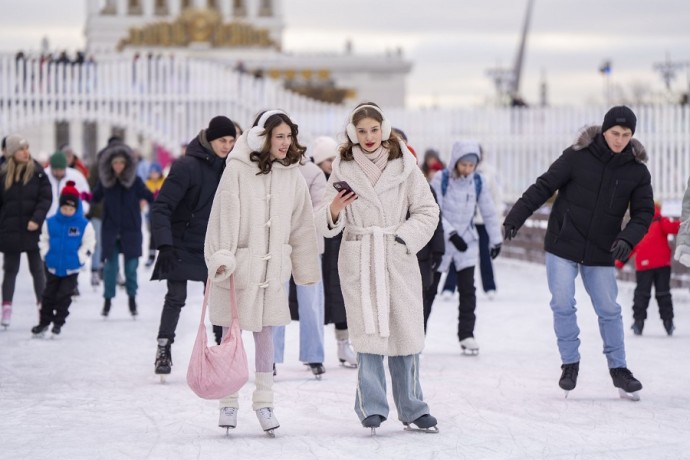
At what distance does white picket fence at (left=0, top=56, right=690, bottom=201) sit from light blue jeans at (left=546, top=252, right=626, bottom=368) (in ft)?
95.4

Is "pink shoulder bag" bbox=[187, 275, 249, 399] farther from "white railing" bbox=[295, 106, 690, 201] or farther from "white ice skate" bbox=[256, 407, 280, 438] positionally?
"white railing" bbox=[295, 106, 690, 201]

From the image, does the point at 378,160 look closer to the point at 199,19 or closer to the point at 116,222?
the point at 116,222

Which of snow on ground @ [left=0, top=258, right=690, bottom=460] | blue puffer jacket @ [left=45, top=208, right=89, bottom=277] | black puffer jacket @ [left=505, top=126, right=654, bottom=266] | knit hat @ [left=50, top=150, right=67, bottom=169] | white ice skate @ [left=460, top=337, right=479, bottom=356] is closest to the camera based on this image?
snow on ground @ [left=0, top=258, right=690, bottom=460]

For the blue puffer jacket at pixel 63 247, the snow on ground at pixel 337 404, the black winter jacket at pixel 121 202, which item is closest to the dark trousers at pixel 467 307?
the snow on ground at pixel 337 404

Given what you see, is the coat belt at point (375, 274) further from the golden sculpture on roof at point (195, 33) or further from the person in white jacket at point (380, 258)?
the golden sculpture on roof at point (195, 33)

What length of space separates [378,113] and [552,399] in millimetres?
2325

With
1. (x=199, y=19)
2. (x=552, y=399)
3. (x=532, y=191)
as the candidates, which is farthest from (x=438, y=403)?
(x=199, y=19)

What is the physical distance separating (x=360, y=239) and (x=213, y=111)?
1299 inches

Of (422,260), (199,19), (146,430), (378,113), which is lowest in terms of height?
(146,430)

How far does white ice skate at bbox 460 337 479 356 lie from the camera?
455 inches

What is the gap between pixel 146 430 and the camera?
26.6ft

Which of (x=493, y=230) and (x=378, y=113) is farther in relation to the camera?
(x=493, y=230)

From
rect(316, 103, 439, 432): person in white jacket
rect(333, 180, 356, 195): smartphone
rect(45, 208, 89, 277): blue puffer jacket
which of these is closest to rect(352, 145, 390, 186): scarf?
rect(316, 103, 439, 432): person in white jacket

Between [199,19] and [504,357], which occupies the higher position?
[199,19]
